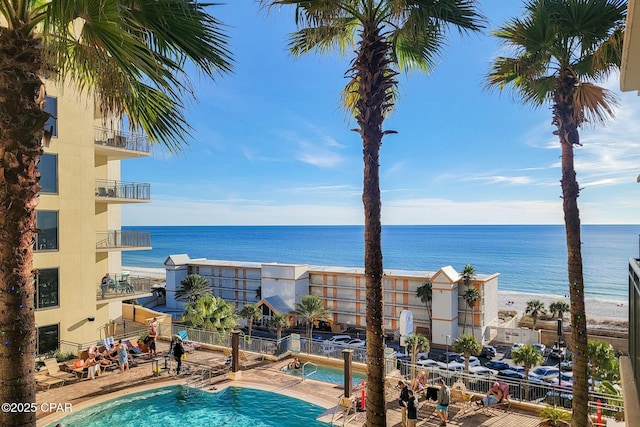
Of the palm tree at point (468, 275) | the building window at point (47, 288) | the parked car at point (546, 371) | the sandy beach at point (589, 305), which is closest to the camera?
the building window at point (47, 288)

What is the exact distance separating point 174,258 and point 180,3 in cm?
4830

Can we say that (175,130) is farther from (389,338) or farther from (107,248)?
(389,338)

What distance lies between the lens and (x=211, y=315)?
24.4m

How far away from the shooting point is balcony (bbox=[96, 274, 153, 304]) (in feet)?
61.2

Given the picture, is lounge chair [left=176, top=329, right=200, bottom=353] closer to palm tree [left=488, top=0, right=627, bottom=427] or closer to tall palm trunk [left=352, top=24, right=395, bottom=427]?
tall palm trunk [left=352, top=24, right=395, bottom=427]

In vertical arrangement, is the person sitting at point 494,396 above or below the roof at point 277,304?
above

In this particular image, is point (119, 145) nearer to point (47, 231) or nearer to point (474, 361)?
point (47, 231)

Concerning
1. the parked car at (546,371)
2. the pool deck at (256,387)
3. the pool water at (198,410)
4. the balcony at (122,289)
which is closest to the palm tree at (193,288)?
the balcony at (122,289)

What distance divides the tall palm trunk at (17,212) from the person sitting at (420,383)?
1098 centimetres

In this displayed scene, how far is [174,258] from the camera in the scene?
159 ft

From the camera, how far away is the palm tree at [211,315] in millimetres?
24031

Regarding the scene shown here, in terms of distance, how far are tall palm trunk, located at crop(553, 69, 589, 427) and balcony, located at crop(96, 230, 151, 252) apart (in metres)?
17.4

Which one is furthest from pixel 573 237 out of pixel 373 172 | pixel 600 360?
pixel 600 360

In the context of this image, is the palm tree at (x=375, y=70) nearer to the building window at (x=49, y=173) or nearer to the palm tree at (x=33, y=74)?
the palm tree at (x=33, y=74)
